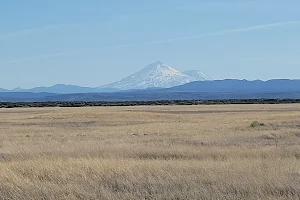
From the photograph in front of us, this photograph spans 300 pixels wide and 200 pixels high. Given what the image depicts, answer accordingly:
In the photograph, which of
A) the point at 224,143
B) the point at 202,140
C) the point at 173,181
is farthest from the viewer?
the point at 202,140

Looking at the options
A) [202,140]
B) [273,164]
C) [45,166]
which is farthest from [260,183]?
[202,140]

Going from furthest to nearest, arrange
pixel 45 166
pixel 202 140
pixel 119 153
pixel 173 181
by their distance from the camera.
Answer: pixel 202 140 < pixel 119 153 < pixel 45 166 < pixel 173 181

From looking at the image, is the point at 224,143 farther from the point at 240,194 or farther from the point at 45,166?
the point at 240,194

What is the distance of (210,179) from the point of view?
10.7 metres

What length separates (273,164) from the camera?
42.1 ft

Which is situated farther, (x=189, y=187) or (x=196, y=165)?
(x=196, y=165)

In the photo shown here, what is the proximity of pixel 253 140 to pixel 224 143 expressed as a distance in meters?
2.19

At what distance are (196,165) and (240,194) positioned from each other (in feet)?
11.9

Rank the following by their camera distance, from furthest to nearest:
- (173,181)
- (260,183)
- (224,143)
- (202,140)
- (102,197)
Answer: (202,140)
(224,143)
(173,181)
(260,183)
(102,197)

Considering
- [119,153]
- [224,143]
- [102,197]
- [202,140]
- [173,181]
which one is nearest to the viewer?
[102,197]

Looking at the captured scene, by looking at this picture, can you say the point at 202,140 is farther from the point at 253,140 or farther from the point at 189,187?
the point at 189,187

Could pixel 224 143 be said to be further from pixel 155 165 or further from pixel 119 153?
pixel 155 165

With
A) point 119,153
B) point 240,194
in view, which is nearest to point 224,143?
point 119,153

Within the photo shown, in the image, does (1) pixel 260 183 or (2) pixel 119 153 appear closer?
(1) pixel 260 183
